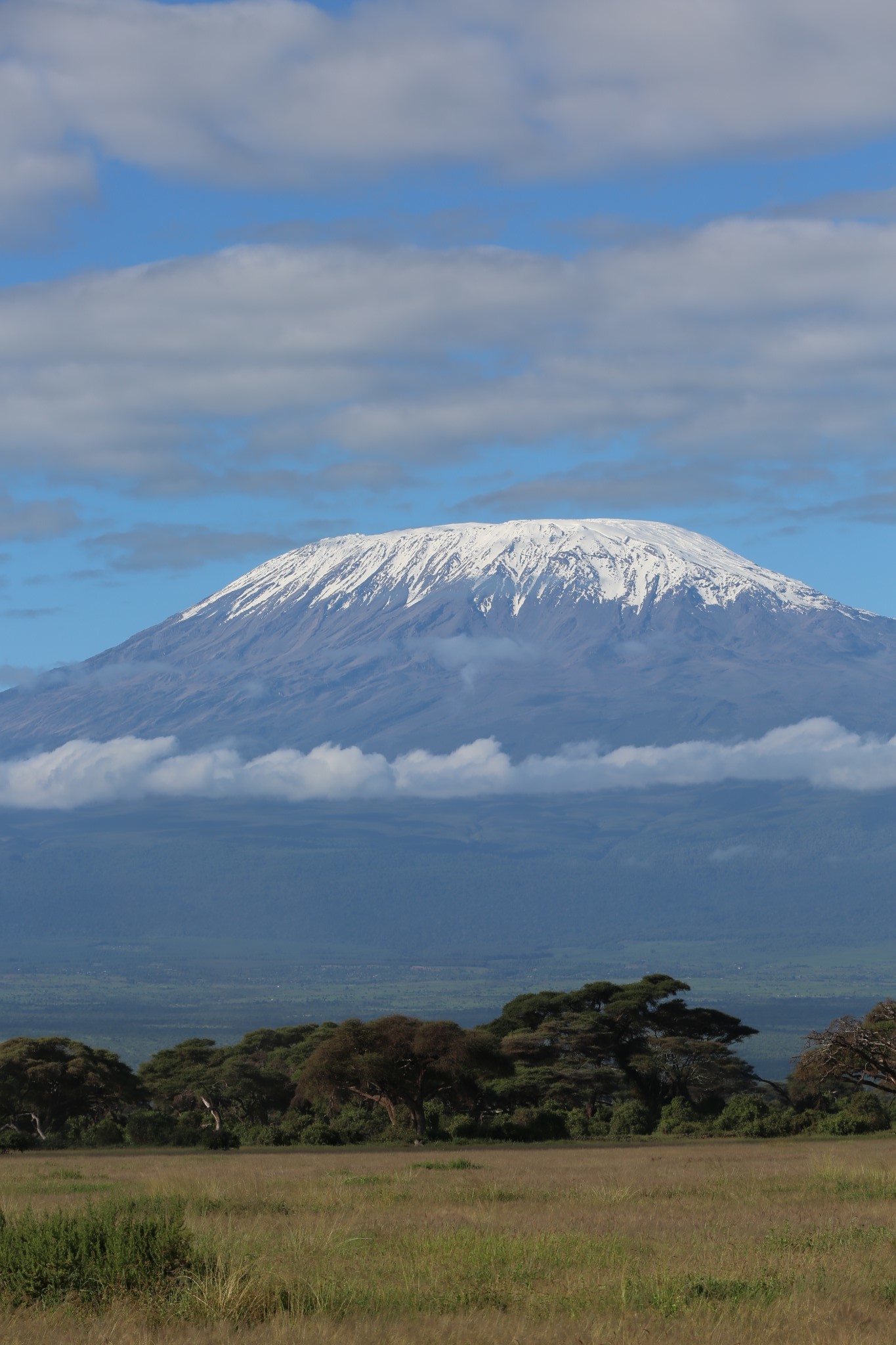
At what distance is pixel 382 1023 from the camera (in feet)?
171

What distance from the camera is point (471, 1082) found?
179 ft

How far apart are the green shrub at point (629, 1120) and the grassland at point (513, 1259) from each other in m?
26.8

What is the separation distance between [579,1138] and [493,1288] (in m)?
39.5

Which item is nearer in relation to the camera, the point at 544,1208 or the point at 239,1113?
the point at 544,1208

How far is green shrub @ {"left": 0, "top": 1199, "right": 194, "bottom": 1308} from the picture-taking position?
12.6 m

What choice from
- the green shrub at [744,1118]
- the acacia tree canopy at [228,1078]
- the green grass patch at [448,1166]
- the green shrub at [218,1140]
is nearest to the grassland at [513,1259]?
the green grass patch at [448,1166]

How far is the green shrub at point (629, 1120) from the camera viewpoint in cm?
5412

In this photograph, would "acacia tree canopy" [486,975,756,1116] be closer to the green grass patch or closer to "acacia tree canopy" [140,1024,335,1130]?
"acacia tree canopy" [140,1024,335,1130]

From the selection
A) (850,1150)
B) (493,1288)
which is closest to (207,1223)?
(493,1288)

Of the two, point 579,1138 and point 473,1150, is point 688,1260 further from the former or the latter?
point 579,1138

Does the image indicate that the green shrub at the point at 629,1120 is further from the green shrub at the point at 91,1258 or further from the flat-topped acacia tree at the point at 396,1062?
the green shrub at the point at 91,1258

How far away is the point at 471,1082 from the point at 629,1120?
622 cm

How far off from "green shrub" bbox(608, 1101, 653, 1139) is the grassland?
26.8m

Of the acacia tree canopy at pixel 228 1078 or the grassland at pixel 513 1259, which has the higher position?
the grassland at pixel 513 1259
